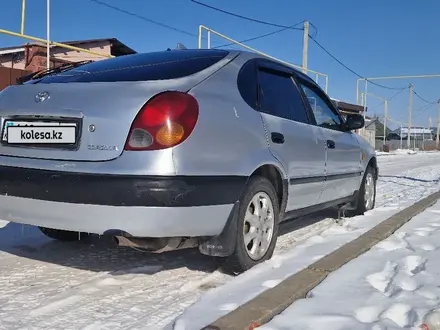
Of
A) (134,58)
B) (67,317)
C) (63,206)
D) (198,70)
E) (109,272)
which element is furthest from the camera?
(134,58)

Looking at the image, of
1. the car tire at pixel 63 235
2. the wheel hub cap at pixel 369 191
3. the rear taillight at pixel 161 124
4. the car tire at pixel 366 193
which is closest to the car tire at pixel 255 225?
the rear taillight at pixel 161 124

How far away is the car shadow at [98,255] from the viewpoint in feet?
11.0

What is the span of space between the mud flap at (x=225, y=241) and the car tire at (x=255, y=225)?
47mm

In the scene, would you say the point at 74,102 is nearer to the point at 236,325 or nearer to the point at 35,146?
the point at 35,146

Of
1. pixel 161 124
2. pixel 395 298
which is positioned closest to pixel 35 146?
pixel 161 124

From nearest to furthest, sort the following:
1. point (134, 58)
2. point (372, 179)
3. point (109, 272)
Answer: point (109, 272)
point (134, 58)
point (372, 179)

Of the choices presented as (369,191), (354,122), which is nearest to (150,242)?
(354,122)

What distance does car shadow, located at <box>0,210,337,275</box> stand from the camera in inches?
132

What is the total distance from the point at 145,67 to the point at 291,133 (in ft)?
4.03

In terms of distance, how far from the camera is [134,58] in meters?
3.55

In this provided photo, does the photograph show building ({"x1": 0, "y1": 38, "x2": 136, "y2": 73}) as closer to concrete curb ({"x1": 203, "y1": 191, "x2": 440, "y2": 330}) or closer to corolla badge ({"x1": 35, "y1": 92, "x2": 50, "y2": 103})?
corolla badge ({"x1": 35, "y1": 92, "x2": 50, "y2": 103})

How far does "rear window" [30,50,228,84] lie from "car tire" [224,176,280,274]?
0.86 metres

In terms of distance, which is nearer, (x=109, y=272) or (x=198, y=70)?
(x=198, y=70)

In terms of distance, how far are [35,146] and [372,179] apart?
14.2 feet
